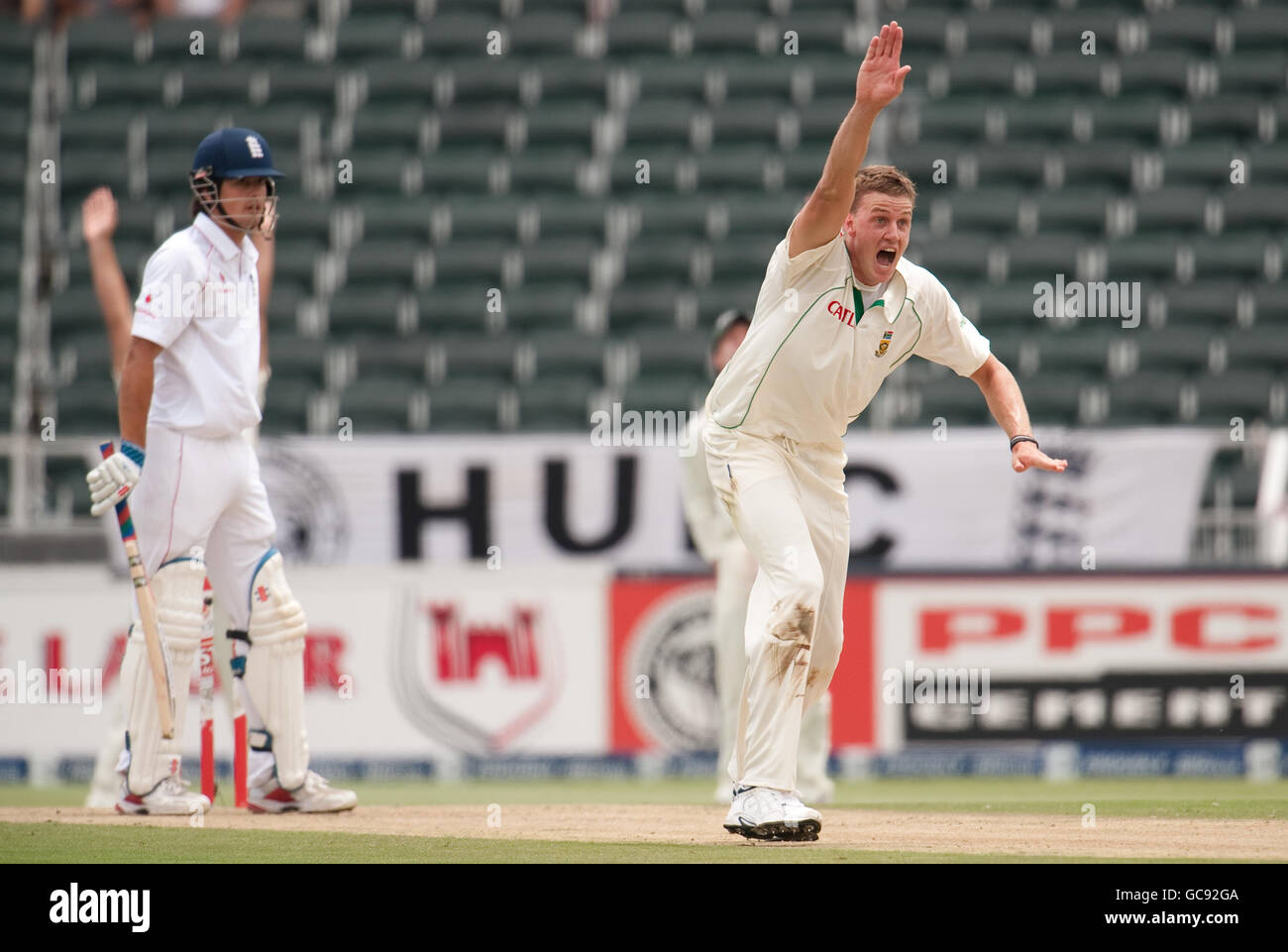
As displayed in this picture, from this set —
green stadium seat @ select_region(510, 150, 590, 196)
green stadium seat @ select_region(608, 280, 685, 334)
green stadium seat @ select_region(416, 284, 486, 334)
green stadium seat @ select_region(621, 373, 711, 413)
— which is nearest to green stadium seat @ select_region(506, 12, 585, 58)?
green stadium seat @ select_region(510, 150, 590, 196)

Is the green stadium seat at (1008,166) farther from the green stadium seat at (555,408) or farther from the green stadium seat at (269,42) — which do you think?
the green stadium seat at (269,42)

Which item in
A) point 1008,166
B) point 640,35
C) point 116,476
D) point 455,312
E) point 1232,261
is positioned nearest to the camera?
point 116,476

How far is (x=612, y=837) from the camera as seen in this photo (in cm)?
616

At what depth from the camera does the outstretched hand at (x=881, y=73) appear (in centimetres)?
545

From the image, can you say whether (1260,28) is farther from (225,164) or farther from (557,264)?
(225,164)

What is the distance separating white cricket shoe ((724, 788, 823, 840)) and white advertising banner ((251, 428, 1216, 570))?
5.75 meters

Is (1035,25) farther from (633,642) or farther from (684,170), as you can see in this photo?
(633,642)

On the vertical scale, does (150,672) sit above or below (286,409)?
below

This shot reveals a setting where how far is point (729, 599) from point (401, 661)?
11.4ft

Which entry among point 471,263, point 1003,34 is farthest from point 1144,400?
point 471,263

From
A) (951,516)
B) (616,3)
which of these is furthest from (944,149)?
(951,516)

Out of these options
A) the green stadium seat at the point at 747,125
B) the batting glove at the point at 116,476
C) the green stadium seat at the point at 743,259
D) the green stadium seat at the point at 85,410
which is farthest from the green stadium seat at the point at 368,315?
the batting glove at the point at 116,476

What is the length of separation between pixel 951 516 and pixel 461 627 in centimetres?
342

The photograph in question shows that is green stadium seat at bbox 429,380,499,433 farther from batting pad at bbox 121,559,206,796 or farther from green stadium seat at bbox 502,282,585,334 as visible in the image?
batting pad at bbox 121,559,206,796
